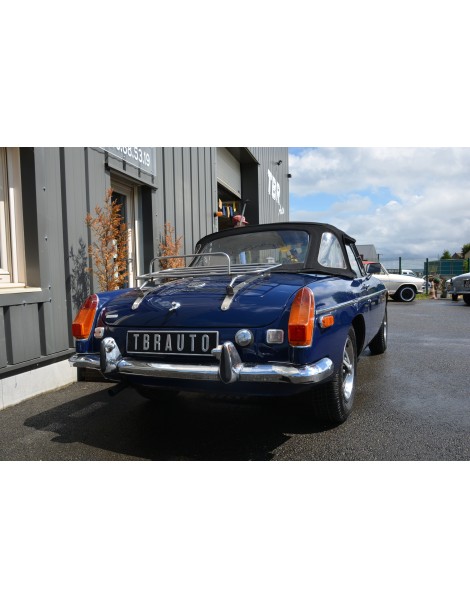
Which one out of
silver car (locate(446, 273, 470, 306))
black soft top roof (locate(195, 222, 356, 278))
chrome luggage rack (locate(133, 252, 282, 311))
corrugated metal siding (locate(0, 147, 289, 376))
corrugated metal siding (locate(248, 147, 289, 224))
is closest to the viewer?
chrome luggage rack (locate(133, 252, 282, 311))

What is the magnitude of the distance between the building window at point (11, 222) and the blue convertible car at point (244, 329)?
62.8 inches

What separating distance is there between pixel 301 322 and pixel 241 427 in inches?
47.8

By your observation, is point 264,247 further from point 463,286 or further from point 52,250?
point 463,286

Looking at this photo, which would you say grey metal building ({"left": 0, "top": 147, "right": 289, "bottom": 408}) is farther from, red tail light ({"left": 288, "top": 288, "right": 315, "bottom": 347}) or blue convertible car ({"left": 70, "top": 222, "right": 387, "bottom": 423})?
red tail light ({"left": 288, "top": 288, "right": 315, "bottom": 347})

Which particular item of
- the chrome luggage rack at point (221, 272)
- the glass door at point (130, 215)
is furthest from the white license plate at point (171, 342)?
the glass door at point (130, 215)

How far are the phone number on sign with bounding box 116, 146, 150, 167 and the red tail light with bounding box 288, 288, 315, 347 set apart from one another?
4.45m

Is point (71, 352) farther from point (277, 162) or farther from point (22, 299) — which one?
point (277, 162)

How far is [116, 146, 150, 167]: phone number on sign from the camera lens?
626 cm

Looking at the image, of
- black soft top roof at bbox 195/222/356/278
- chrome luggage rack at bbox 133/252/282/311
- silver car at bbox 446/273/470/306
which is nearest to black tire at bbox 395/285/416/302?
silver car at bbox 446/273/470/306

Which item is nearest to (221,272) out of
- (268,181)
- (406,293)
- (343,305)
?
(343,305)

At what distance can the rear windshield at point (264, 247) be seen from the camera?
3631 millimetres

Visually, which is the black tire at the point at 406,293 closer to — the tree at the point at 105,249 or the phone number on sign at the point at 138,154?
the phone number on sign at the point at 138,154

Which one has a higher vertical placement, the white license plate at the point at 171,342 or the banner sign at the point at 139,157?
the banner sign at the point at 139,157
